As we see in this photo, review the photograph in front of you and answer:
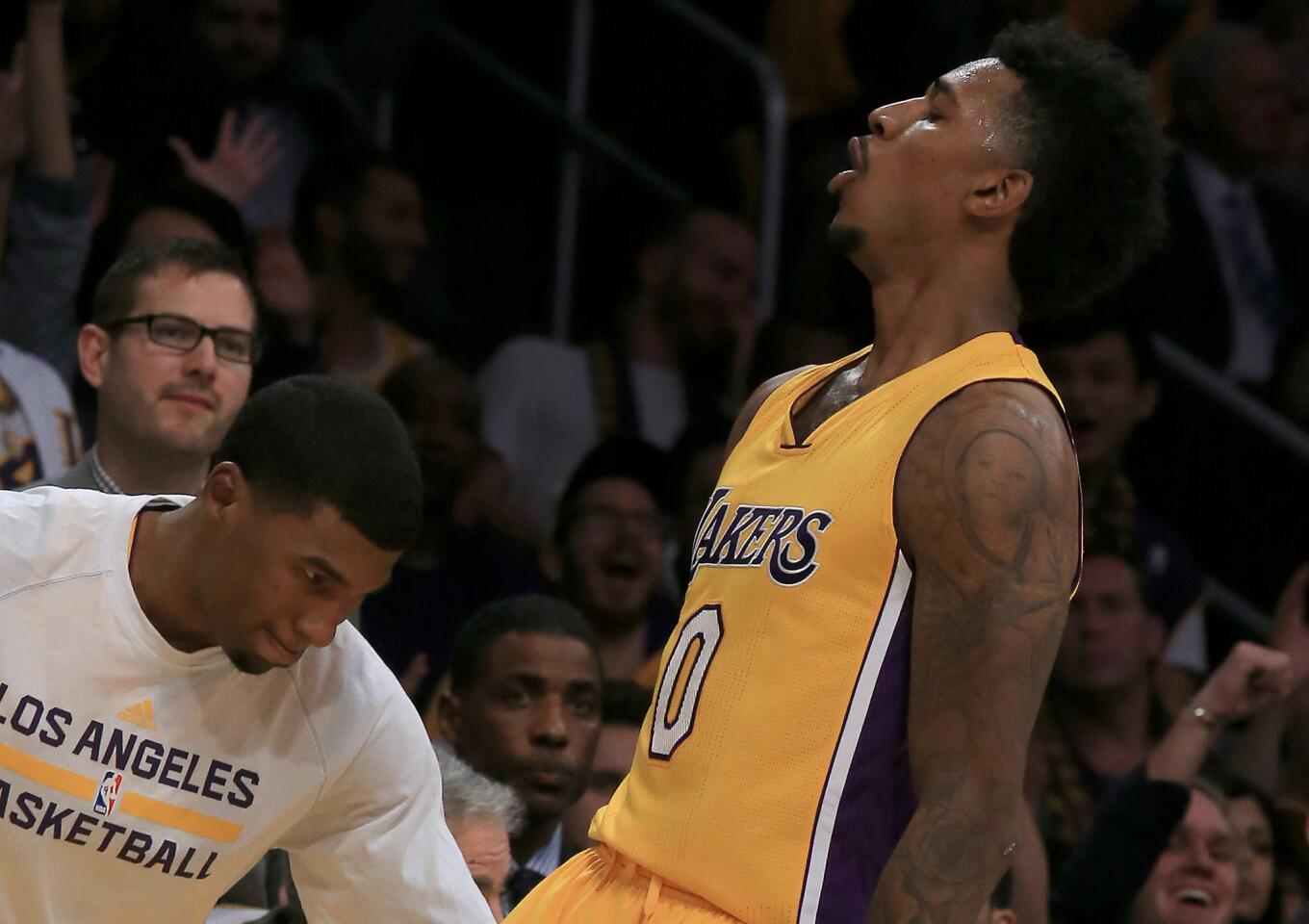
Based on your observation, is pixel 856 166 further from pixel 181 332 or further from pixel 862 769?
pixel 181 332

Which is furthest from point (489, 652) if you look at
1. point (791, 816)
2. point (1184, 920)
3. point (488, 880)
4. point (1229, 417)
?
point (1229, 417)

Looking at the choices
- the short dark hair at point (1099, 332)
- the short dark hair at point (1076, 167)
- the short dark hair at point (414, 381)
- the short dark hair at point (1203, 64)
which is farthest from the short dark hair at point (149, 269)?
the short dark hair at point (1203, 64)

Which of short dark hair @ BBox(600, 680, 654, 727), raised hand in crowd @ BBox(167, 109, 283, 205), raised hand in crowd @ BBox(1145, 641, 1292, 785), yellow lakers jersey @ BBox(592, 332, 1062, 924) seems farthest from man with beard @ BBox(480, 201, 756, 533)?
yellow lakers jersey @ BBox(592, 332, 1062, 924)

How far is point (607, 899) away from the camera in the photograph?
109 inches

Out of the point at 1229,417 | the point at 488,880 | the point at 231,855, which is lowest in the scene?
the point at 488,880

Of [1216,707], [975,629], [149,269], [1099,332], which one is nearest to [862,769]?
[975,629]

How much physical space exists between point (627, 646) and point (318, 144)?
1941 mm

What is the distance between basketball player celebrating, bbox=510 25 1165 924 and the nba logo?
0.55m

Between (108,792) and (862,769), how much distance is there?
976 millimetres

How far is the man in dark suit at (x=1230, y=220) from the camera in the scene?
22.6ft

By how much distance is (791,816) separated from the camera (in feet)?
8.57

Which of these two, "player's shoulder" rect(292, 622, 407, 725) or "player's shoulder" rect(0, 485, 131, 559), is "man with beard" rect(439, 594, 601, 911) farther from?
"player's shoulder" rect(0, 485, 131, 559)

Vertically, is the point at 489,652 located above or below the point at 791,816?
below

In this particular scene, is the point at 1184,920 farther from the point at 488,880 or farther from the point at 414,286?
the point at 414,286
